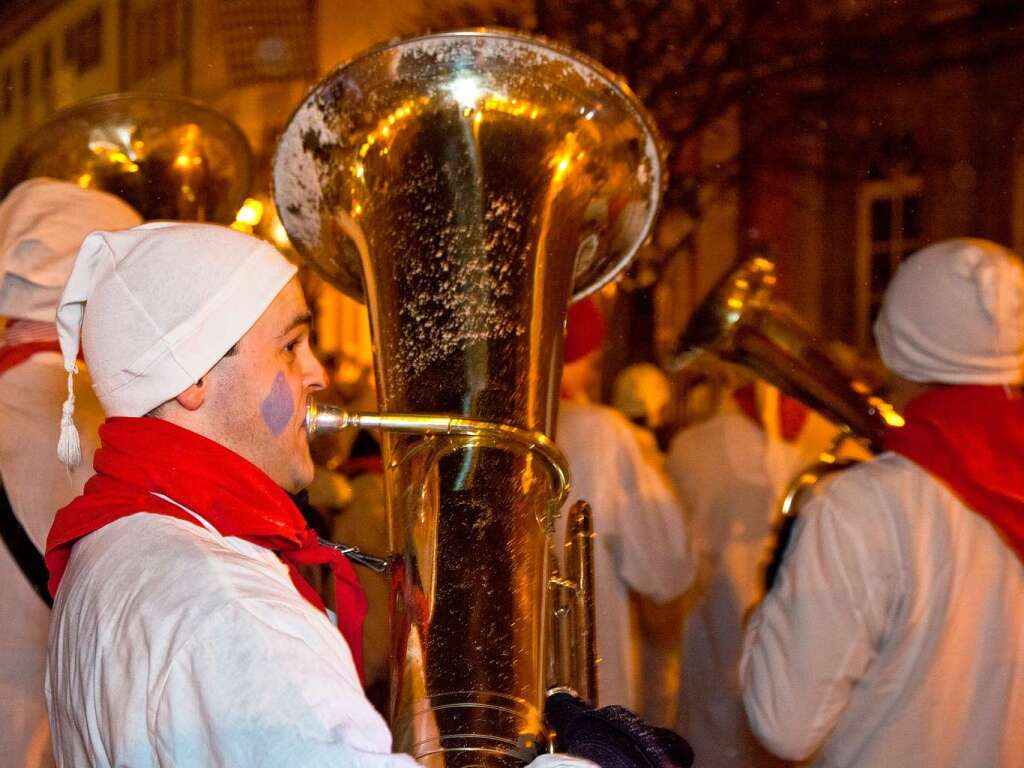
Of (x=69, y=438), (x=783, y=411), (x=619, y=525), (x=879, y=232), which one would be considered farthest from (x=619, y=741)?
(x=879, y=232)

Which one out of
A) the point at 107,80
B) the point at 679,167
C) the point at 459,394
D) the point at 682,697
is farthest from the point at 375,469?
the point at 107,80

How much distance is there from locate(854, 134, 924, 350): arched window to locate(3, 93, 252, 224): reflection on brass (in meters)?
6.60

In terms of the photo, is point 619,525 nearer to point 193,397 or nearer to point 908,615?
point 908,615

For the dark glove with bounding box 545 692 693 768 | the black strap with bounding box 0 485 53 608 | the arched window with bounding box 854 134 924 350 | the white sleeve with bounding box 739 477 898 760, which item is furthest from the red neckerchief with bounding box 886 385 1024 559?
the arched window with bounding box 854 134 924 350

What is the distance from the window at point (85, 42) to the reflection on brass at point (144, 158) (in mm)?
5763

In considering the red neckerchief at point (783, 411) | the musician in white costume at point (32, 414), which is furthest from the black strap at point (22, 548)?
the red neckerchief at point (783, 411)

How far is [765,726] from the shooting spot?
2504 mm

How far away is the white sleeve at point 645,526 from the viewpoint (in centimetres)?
349

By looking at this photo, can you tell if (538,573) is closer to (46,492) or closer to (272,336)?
(272,336)

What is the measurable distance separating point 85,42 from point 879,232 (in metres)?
5.58

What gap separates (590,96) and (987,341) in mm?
1025

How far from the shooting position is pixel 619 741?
153cm

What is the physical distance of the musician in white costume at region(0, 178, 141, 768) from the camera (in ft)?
7.96

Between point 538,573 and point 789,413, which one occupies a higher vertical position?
point 538,573
